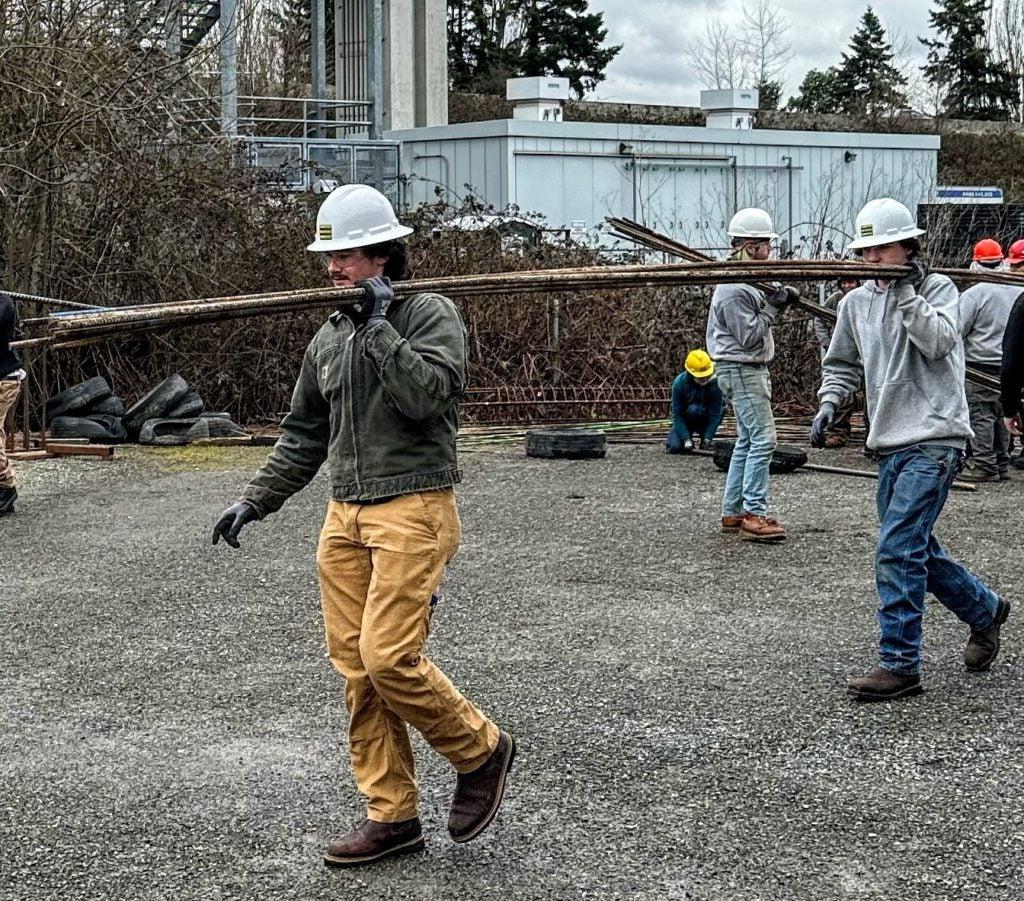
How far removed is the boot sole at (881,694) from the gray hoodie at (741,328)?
3.74m

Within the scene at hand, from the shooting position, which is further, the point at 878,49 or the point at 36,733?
the point at 878,49

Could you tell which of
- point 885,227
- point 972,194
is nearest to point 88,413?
point 885,227

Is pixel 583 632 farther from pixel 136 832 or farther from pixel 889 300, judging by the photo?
pixel 136 832

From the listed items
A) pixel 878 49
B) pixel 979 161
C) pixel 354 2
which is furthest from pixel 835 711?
pixel 878 49

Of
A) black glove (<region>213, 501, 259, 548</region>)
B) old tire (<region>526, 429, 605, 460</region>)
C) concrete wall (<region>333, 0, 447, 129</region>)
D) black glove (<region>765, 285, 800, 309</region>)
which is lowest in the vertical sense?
old tire (<region>526, 429, 605, 460</region>)

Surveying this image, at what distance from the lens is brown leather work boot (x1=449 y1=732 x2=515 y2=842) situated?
186 inches

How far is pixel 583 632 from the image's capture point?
25.0 feet

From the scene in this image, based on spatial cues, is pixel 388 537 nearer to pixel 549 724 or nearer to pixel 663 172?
pixel 549 724

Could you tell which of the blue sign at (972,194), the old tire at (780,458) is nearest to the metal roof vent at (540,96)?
the blue sign at (972,194)

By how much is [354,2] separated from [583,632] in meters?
24.2

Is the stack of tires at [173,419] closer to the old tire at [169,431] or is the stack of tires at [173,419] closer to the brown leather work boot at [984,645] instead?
the old tire at [169,431]

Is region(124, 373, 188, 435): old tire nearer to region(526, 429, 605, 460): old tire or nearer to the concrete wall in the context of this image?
region(526, 429, 605, 460): old tire

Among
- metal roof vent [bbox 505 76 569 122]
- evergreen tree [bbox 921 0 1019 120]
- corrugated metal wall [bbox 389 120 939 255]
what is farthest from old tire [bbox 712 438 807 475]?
evergreen tree [bbox 921 0 1019 120]

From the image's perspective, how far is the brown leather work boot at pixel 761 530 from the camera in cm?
980
